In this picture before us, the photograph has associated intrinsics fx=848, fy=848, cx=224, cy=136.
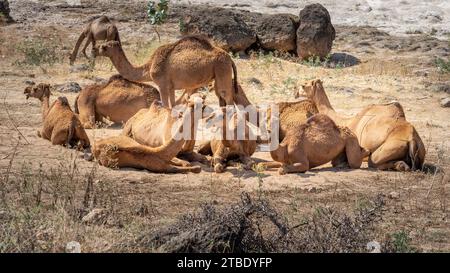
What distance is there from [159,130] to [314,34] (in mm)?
10525

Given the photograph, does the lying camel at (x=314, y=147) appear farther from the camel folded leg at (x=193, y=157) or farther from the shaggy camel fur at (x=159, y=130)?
the shaggy camel fur at (x=159, y=130)

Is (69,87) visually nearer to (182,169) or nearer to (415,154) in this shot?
(182,169)

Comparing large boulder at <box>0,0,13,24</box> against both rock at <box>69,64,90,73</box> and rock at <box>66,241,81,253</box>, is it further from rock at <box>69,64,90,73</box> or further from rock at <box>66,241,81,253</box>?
rock at <box>66,241,81,253</box>

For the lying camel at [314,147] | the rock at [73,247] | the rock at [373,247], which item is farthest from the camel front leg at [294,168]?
the rock at [73,247]

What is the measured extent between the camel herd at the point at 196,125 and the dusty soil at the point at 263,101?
0.21 metres

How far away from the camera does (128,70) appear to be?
45.9 feet

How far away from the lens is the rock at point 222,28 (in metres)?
20.9

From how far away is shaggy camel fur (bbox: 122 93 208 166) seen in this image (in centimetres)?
1074

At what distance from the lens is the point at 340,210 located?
895 cm

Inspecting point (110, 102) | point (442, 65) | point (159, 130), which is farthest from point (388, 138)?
point (442, 65)

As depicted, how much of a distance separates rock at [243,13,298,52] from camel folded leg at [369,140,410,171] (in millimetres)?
10649

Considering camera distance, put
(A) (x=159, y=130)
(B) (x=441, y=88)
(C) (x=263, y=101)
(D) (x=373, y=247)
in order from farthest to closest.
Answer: (B) (x=441, y=88), (C) (x=263, y=101), (A) (x=159, y=130), (D) (x=373, y=247)
